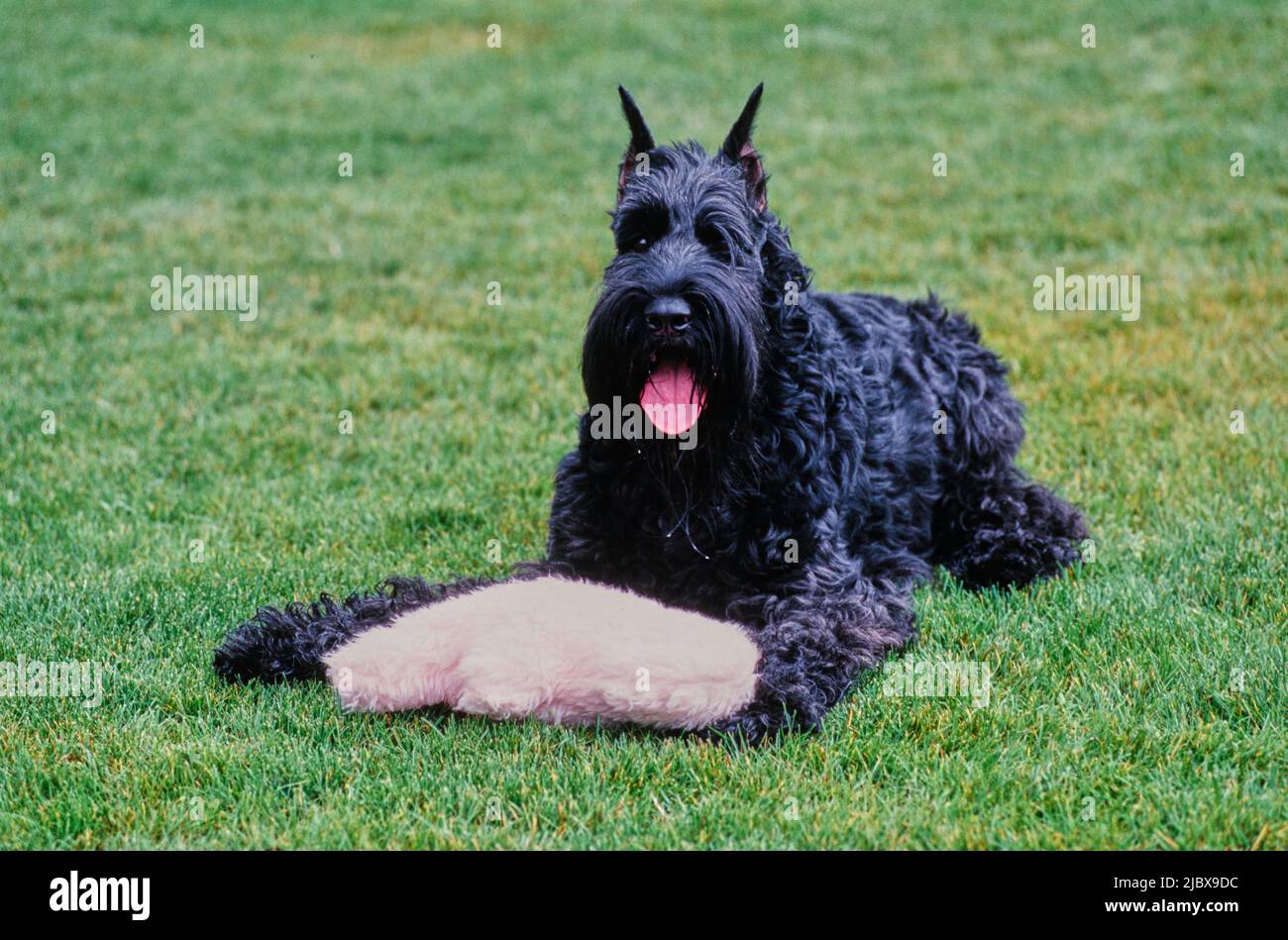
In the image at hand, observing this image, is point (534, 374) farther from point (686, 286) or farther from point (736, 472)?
point (686, 286)

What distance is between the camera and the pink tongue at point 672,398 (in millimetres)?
4453

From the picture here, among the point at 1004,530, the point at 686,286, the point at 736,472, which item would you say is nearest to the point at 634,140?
the point at 686,286

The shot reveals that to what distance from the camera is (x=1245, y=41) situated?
1295 cm

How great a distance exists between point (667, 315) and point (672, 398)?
35cm

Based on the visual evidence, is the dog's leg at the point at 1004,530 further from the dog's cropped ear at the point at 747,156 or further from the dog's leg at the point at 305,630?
the dog's leg at the point at 305,630

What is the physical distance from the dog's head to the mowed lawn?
3.67ft

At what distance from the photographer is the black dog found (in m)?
4.37

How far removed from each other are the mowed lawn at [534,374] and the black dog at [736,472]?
0.24 m

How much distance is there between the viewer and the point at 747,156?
4805 millimetres

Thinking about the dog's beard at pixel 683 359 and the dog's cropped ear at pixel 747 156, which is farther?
the dog's cropped ear at pixel 747 156

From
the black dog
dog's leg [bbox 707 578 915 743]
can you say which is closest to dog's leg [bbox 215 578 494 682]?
the black dog

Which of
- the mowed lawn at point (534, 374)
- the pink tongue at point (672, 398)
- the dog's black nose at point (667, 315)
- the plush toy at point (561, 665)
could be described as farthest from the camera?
the pink tongue at point (672, 398)

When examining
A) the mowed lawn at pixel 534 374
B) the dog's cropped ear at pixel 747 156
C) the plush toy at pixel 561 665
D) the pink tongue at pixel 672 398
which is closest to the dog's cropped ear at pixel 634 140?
the dog's cropped ear at pixel 747 156

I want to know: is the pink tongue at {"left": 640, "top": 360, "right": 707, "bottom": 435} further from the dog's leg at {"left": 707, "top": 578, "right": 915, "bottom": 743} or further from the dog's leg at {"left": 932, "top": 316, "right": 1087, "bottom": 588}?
the dog's leg at {"left": 932, "top": 316, "right": 1087, "bottom": 588}
